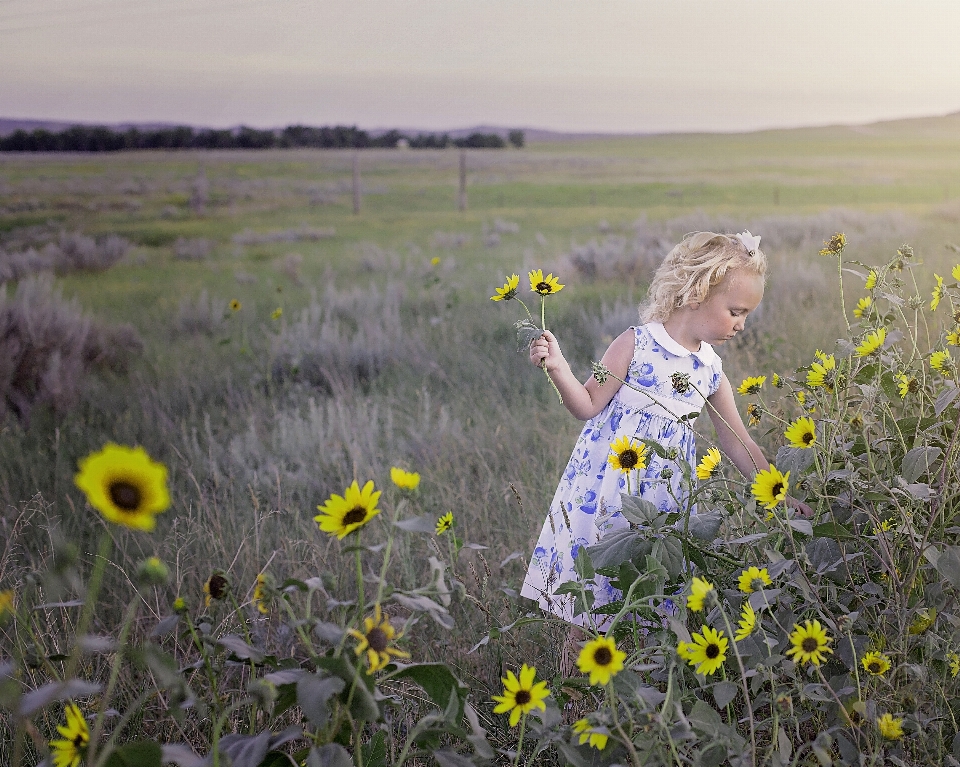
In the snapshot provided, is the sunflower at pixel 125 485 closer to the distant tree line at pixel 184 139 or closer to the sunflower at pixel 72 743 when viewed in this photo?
the sunflower at pixel 72 743

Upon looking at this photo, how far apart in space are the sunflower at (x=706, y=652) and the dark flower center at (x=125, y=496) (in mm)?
829

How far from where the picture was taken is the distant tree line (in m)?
8.11

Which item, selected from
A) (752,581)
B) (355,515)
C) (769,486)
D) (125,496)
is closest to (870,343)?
(769,486)

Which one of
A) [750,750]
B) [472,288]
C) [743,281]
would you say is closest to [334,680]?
[750,750]

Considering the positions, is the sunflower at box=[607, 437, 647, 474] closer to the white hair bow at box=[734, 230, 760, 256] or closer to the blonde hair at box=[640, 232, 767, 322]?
the blonde hair at box=[640, 232, 767, 322]

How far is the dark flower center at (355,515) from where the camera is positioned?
1177mm

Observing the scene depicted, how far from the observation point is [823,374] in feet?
5.30

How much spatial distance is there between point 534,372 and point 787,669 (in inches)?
140

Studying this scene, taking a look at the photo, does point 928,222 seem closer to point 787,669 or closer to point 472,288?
point 472,288

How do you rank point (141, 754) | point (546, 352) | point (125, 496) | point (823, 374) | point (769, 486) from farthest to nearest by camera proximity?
point (546, 352)
point (823, 374)
point (769, 486)
point (141, 754)
point (125, 496)

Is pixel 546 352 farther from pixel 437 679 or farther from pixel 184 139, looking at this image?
pixel 184 139

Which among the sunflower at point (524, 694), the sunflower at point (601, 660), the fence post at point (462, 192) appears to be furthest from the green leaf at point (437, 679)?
the fence post at point (462, 192)

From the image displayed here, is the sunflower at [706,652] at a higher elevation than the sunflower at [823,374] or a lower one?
lower

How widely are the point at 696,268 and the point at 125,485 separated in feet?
5.83
